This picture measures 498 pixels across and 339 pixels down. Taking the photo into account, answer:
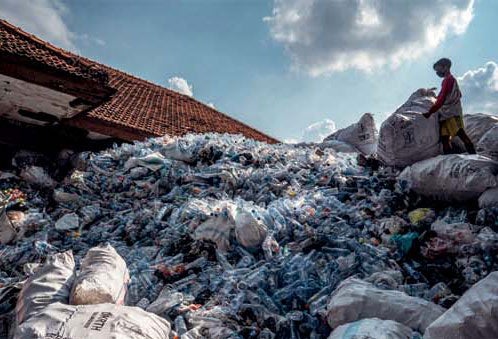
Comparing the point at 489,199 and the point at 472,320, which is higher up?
the point at 489,199

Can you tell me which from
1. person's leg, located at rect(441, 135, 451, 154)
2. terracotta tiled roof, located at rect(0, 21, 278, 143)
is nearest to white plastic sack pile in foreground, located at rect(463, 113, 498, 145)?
person's leg, located at rect(441, 135, 451, 154)

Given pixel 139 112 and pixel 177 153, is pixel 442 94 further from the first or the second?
pixel 139 112

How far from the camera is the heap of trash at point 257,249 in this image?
1.84 metres

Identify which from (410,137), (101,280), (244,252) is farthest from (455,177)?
(101,280)

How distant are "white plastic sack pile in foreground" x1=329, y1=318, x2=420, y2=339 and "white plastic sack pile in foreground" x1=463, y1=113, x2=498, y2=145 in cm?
313

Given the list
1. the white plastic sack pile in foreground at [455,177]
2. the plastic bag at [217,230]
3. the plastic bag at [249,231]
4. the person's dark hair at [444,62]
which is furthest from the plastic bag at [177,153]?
the person's dark hair at [444,62]

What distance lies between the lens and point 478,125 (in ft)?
13.1

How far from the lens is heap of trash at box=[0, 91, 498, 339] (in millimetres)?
1842

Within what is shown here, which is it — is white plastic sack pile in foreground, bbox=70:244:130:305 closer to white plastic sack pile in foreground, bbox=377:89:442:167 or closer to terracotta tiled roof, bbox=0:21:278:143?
white plastic sack pile in foreground, bbox=377:89:442:167

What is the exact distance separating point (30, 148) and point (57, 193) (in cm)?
201

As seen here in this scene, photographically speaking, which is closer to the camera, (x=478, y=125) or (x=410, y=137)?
(x=410, y=137)

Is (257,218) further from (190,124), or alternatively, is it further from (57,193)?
(190,124)

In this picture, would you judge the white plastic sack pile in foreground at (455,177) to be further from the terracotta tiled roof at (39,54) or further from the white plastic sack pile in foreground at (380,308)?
the terracotta tiled roof at (39,54)

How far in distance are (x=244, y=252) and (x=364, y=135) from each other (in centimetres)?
446
